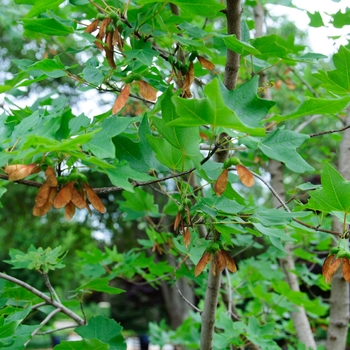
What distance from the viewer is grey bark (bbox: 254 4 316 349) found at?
211cm

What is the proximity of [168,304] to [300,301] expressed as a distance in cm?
540

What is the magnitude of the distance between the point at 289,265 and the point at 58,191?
5.40 ft

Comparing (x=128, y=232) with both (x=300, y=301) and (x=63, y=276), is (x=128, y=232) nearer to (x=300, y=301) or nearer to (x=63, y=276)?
(x=63, y=276)

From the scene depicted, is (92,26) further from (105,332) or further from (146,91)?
(105,332)

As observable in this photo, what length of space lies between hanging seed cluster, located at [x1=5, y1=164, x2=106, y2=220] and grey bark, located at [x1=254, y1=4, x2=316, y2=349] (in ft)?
4.35

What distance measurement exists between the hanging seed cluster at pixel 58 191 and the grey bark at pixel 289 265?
1.33 metres

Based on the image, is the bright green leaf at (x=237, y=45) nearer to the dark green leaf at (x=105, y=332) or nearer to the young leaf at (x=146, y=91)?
the young leaf at (x=146, y=91)

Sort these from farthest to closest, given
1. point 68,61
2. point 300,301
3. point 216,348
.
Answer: point 68,61 < point 300,301 < point 216,348

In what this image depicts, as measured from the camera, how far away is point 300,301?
1851 mm

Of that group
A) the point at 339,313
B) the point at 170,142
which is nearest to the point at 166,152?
the point at 170,142

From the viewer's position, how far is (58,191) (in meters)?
0.84

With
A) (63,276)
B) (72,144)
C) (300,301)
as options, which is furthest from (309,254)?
(63,276)

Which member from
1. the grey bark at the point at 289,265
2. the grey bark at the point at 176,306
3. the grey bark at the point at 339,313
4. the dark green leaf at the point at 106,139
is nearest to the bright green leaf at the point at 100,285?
the dark green leaf at the point at 106,139

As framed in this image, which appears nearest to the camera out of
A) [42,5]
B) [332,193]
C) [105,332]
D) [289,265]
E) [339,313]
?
[332,193]
